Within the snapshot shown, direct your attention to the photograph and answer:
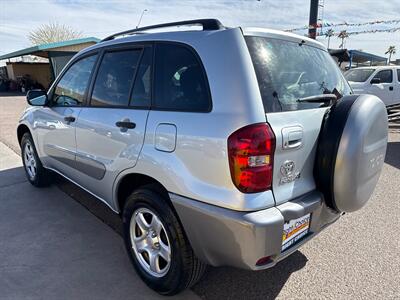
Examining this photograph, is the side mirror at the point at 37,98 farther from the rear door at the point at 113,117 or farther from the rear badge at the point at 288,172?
the rear badge at the point at 288,172

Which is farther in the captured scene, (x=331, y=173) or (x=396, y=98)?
(x=396, y=98)

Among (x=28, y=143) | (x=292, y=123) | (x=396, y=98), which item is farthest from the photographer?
(x=396, y=98)

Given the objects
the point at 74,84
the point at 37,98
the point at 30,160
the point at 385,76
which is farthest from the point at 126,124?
the point at 385,76

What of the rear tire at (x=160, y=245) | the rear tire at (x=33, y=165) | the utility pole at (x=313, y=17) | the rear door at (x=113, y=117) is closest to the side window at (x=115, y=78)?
the rear door at (x=113, y=117)

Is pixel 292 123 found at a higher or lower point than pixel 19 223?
higher

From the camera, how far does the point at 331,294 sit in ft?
7.71

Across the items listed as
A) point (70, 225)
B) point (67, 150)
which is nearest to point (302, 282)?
point (70, 225)

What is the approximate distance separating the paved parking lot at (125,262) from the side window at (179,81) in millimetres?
1406

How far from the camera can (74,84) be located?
3.37m

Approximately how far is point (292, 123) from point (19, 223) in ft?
10.2

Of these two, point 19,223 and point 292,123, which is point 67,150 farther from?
point 292,123

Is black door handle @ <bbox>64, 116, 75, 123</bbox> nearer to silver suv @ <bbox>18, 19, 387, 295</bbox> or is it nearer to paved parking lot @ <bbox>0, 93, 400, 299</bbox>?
silver suv @ <bbox>18, 19, 387, 295</bbox>

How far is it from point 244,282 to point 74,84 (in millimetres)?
2535

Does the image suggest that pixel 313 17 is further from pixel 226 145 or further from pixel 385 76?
pixel 226 145
